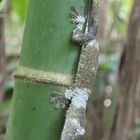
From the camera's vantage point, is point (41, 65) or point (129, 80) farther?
point (129, 80)

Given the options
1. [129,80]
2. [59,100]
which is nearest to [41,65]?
[59,100]

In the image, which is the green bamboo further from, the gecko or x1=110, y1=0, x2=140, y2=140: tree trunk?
x1=110, y1=0, x2=140, y2=140: tree trunk

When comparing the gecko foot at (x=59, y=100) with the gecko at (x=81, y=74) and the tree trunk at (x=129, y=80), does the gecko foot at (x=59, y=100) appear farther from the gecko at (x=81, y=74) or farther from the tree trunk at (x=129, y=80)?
the tree trunk at (x=129, y=80)

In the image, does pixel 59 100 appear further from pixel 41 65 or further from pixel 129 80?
pixel 129 80

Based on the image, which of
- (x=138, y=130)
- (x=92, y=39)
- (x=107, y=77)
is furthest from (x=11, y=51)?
(x=92, y=39)

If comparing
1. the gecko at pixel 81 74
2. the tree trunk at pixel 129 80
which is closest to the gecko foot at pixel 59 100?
the gecko at pixel 81 74

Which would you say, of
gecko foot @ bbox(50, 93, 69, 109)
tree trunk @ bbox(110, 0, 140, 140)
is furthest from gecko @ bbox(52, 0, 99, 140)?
tree trunk @ bbox(110, 0, 140, 140)
